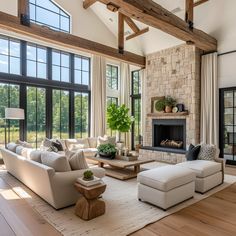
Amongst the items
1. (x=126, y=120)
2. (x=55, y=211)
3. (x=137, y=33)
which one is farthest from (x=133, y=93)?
(x=55, y=211)

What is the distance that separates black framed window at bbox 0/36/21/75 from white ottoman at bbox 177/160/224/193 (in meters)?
5.67

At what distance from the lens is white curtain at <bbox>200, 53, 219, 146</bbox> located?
6430 mm

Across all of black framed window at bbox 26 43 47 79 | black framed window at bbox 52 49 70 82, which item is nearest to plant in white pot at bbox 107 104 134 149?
black framed window at bbox 52 49 70 82

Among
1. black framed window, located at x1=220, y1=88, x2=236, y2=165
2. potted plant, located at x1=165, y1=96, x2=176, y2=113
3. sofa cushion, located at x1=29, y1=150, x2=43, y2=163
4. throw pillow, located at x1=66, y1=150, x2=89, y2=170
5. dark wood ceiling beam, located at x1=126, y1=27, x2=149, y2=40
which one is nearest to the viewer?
throw pillow, located at x1=66, y1=150, x2=89, y2=170

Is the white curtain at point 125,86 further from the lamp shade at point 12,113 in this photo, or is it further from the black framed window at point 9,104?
the lamp shade at point 12,113

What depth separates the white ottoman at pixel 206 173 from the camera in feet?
12.8

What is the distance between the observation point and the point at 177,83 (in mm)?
7086

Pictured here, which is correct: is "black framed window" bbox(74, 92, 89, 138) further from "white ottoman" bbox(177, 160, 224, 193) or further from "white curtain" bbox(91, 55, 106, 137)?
"white ottoman" bbox(177, 160, 224, 193)

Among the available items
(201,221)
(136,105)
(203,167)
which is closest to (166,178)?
(201,221)

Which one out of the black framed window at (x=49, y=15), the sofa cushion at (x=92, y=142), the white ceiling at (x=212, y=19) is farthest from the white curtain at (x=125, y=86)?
the black framed window at (x=49, y=15)

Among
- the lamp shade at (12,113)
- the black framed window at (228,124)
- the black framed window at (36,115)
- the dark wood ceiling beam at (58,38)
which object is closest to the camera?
the dark wood ceiling beam at (58,38)

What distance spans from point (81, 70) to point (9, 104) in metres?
2.95

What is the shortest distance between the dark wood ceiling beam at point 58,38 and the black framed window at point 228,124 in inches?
127

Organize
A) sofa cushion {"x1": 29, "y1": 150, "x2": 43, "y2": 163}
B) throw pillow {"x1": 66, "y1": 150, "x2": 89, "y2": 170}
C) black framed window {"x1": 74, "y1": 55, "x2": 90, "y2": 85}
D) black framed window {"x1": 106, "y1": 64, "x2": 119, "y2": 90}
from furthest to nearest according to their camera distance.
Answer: black framed window {"x1": 106, "y1": 64, "x2": 119, "y2": 90} → black framed window {"x1": 74, "y1": 55, "x2": 90, "y2": 85} → sofa cushion {"x1": 29, "y1": 150, "x2": 43, "y2": 163} → throw pillow {"x1": 66, "y1": 150, "x2": 89, "y2": 170}
